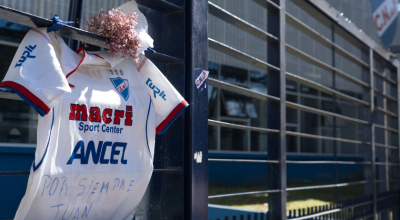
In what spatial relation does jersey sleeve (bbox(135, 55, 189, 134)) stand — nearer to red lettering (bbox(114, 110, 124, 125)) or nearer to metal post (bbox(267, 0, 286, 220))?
red lettering (bbox(114, 110, 124, 125))

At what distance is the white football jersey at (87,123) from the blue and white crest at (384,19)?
18.5 feet

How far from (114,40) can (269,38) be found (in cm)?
201

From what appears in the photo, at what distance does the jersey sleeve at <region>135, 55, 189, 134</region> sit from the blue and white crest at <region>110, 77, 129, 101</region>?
0.21 m

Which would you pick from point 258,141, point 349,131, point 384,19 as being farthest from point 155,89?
point 349,131

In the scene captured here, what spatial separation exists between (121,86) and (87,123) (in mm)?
309

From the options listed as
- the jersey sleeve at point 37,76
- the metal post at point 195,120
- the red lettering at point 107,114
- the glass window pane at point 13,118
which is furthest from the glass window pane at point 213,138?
the jersey sleeve at point 37,76

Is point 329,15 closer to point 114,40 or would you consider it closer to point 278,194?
point 278,194

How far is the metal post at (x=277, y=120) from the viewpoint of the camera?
357 cm

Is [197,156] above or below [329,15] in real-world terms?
below

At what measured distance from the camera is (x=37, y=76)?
1.64 meters

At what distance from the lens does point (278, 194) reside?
11.7 ft

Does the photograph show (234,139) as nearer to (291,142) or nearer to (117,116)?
(291,142)

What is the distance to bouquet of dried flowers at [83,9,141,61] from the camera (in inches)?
80.3

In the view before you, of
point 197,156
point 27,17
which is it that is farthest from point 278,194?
point 27,17
